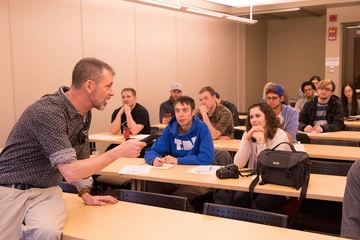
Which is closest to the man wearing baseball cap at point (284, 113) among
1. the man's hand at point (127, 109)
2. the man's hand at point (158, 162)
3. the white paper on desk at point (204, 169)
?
the white paper on desk at point (204, 169)

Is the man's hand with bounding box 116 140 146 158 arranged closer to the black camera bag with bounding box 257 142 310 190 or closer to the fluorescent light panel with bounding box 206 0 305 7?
the black camera bag with bounding box 257 142 310 190

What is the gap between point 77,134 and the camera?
246 centimetres

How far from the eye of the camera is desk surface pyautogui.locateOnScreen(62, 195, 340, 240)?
2146mm

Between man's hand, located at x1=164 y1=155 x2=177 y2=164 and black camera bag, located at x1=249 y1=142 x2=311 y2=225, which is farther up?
black camera bag, located at x1=249 y1=142 x2=311 y2=225

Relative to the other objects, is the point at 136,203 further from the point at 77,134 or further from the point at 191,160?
the point at 191,160

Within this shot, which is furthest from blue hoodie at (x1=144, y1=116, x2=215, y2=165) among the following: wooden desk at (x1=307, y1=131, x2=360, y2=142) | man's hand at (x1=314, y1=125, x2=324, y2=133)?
man's hand at (x1=314, y1=125, x2=324, y2=133)

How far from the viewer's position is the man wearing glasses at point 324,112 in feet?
19.6

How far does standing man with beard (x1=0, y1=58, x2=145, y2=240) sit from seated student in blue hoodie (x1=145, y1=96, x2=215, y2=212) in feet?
5.09

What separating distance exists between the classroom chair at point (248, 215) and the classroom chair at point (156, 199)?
0.21 meters

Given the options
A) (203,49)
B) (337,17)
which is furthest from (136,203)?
(337,17)

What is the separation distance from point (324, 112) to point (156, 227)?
15.2 ft

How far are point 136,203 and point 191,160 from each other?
1083 mm

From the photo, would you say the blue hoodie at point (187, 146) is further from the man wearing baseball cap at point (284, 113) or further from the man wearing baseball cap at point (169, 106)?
the man wearing baseball cap at point (169, 106)

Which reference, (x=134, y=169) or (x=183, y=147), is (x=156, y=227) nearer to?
(x=134, y=169)
